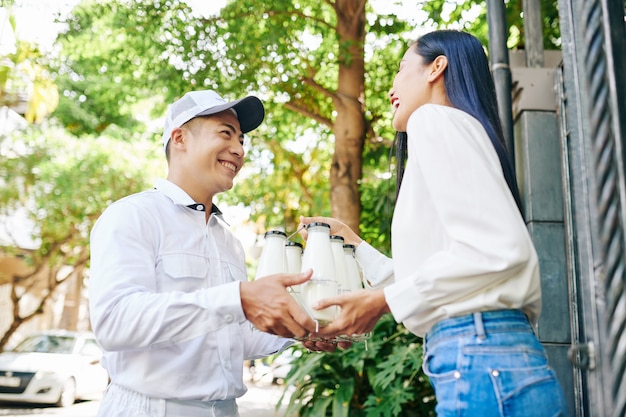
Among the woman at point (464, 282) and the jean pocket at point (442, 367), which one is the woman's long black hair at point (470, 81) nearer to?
the woman at point (464, 282)

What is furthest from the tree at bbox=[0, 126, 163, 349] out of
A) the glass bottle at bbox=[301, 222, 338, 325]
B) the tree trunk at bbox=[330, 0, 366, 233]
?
the glass bottle at bbox=[301, 222, 338, 325]

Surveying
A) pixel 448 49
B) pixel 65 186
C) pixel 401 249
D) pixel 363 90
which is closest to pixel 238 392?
pixel 401 249

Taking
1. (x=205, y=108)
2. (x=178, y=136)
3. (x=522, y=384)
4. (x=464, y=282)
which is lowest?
(x=522, y=384)

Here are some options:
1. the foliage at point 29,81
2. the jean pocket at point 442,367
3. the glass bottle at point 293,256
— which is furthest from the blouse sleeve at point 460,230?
the foliage at point 29,81

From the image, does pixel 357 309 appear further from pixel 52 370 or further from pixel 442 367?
pixel 52 370

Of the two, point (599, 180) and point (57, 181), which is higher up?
point (57, 181)

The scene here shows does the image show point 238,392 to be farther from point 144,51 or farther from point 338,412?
point 144,51

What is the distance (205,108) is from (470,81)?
1.16 metres

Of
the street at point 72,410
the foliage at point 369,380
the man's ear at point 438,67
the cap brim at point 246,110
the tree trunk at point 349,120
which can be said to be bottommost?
the street at point 72,410

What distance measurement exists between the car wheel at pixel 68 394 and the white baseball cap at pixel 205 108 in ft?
34.2

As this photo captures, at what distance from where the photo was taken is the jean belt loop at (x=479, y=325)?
5.14ft

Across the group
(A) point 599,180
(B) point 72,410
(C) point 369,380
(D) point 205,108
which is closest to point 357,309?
(A) point 599,180

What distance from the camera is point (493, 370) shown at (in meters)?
1.55

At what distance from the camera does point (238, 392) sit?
237cm
